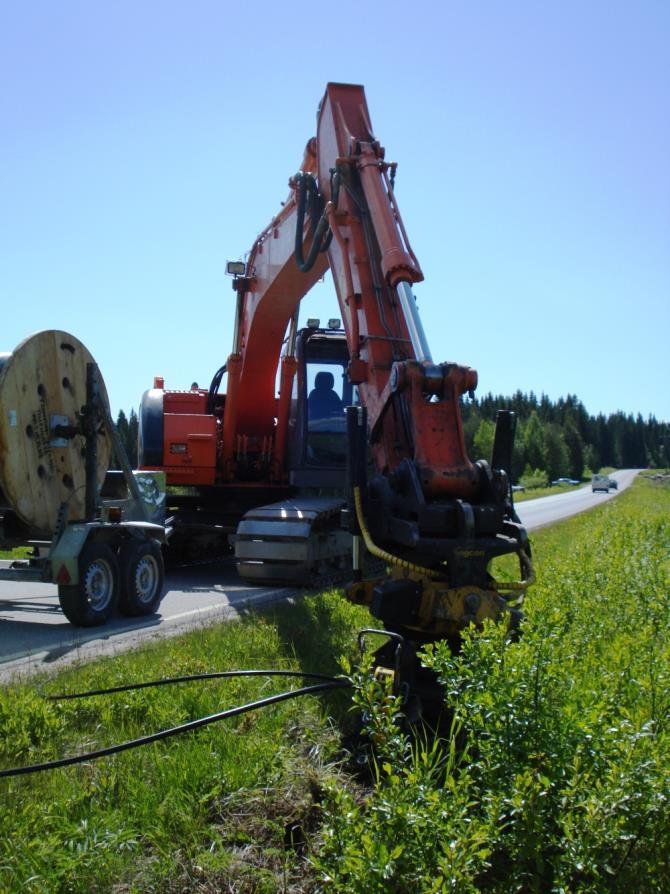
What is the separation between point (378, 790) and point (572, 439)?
131 metres

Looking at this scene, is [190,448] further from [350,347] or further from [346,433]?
[350,347]

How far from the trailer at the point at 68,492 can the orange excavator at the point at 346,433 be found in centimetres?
193

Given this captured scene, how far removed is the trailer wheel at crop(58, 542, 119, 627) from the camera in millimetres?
8289

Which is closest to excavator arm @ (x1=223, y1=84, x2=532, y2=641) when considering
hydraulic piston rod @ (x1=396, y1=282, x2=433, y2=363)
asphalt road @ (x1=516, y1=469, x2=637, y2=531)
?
hydraulic piston rod @ (x1=396, y1=282, x2=433, y2=363)

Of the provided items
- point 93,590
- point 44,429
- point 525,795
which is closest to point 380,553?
point 525,795

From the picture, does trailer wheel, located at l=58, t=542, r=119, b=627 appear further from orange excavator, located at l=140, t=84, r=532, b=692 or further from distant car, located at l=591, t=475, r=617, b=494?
distant car, located at l=591, t=475, r=617, b=494

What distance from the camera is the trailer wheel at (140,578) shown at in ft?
29.7

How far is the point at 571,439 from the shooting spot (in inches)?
5094

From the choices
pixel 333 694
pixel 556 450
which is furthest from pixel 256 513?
pixel 556 450

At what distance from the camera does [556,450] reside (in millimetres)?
120125

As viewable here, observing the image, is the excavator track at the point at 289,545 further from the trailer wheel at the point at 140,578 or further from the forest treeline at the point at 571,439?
the forest treeline at the point at 571,439

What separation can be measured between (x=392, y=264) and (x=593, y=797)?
5.20m

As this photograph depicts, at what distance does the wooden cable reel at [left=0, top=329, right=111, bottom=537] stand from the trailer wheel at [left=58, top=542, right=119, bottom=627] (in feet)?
2.13

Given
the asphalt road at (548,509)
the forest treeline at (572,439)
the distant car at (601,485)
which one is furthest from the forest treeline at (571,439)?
the asphalt road at (548,509)
